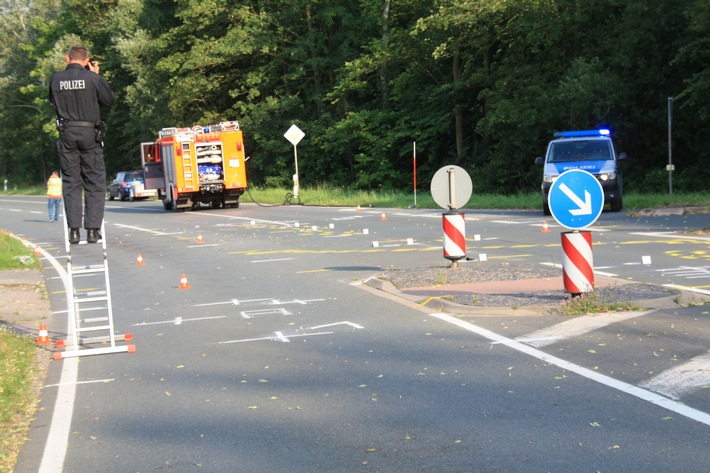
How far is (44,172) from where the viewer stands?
90.9 m

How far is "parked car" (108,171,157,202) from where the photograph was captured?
55.0 m

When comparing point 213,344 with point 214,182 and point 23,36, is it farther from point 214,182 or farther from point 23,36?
point 23,36

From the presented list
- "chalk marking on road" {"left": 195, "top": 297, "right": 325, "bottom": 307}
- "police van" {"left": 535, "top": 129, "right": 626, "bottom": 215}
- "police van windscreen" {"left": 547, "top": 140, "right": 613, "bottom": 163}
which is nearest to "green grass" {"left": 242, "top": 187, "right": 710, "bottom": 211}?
"police van" {"left": 535, "top": 129, "right": 626, "bottom": 215}

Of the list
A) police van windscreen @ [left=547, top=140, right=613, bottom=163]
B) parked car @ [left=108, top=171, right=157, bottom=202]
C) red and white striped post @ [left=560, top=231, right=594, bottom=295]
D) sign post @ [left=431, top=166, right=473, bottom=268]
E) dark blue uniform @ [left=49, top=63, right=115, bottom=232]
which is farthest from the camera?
parked car @ [left=108, top=171, right=157, bottom=202]

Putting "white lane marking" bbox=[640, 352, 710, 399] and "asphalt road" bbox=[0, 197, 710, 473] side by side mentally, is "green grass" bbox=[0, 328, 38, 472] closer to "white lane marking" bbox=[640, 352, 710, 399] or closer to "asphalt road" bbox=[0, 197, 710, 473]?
"asphalt road" bbox=[0, 197, 710, 473]

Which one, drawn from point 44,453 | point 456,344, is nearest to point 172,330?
point 456,344

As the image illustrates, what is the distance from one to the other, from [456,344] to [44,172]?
88.6m

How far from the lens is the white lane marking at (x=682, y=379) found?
6.62 meters

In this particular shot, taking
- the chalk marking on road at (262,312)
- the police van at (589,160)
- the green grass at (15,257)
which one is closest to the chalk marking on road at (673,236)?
the police van at (589,160)

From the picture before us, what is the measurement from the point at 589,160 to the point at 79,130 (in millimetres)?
20043

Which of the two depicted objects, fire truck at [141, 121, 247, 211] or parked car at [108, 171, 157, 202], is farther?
parked car at [108, 171, 157, 202]

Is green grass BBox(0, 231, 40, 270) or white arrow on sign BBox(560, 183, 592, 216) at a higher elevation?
white arrow on sign BBox(560, 183, 592, 216)

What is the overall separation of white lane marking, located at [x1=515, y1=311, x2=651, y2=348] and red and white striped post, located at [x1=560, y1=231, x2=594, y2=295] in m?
0.62

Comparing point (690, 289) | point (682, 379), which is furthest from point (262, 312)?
point (682, 379)
